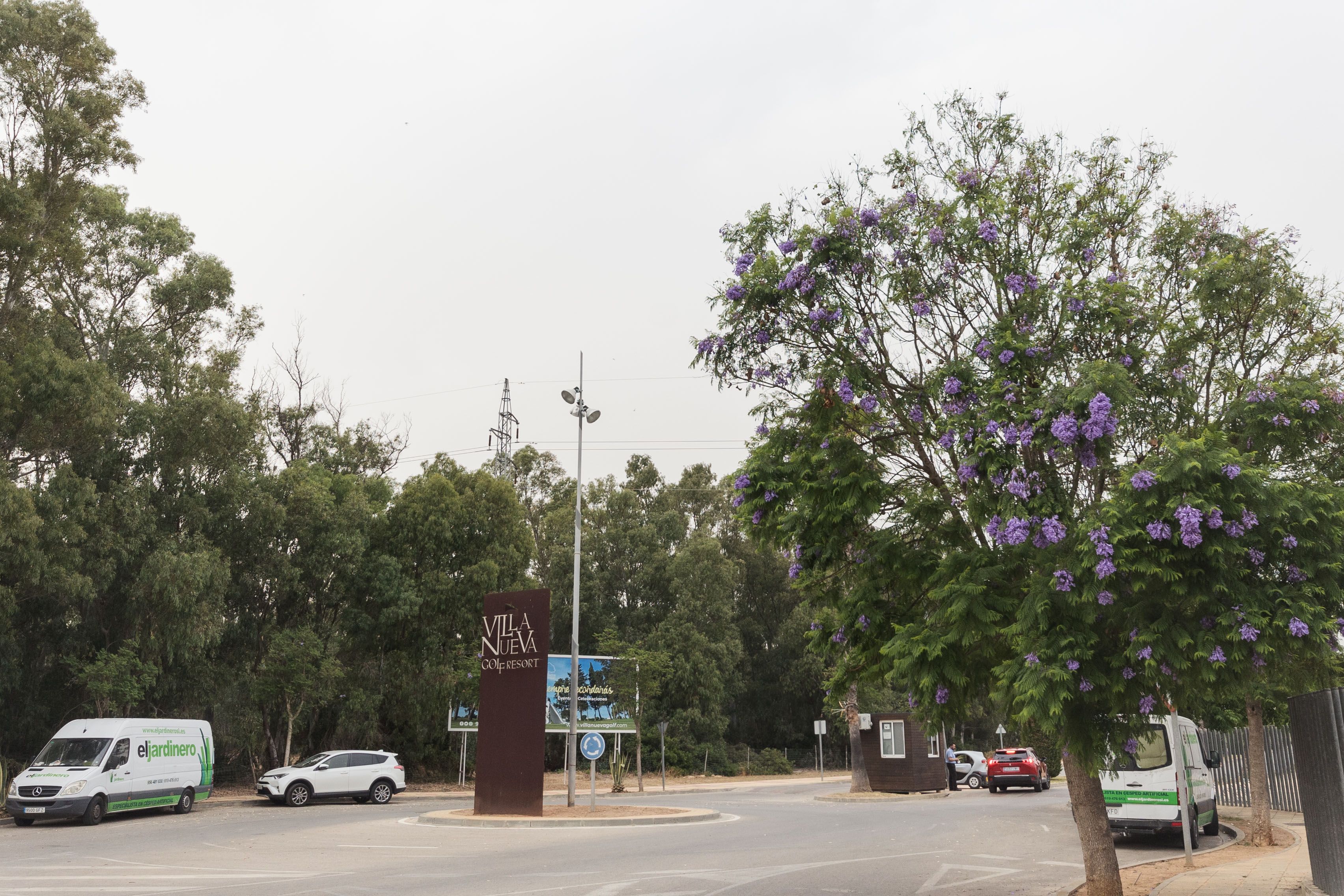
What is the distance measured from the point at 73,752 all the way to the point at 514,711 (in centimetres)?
980

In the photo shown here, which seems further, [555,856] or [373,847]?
Answer: [373,847]

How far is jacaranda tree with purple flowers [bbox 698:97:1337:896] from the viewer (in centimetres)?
777

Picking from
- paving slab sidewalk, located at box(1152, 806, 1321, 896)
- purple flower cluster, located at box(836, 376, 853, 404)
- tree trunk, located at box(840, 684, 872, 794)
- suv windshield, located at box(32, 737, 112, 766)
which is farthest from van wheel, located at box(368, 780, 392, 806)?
purple flower cluster, located at box(836, 376, 853, 404)

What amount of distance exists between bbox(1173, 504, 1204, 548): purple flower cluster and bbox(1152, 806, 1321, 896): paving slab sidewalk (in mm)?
4489

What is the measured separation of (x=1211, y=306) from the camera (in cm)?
878

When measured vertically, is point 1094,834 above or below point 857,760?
above

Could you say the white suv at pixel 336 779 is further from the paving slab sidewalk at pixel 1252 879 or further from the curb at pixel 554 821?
the paving slab sidewalk at pixel 1252 879

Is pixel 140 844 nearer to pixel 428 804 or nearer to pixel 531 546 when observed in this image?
pixel 428 804

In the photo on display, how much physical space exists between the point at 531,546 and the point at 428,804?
13236 millimetres

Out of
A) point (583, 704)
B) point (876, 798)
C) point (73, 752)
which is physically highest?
point (583, 704)

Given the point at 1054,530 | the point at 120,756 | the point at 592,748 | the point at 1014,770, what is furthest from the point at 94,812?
the point at 1014,770

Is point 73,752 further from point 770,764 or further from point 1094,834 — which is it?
point 770,764

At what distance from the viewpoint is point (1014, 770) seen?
32.9m

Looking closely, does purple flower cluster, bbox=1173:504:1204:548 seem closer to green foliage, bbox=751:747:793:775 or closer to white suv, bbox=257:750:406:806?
white suv, bbox=257:750:406:806
